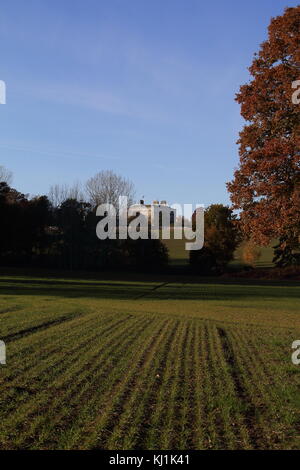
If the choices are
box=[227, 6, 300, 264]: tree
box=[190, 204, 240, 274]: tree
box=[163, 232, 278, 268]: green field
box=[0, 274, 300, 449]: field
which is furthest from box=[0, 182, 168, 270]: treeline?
box=[0, 274, 300, 449]: field

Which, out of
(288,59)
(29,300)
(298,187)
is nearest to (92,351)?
(298,187)

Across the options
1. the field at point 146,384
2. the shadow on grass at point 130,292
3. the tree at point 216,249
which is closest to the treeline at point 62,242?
the tree at point 216,249

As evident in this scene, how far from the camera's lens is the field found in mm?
7145

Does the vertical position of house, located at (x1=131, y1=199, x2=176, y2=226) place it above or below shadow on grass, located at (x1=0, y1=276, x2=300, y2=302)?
above

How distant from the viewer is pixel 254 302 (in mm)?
31812

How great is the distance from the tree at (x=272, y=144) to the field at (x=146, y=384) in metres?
4.82

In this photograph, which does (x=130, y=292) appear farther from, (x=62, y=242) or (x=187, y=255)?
(x=187, y=255)

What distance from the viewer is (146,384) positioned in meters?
10.0

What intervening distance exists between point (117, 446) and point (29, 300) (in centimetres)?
2170

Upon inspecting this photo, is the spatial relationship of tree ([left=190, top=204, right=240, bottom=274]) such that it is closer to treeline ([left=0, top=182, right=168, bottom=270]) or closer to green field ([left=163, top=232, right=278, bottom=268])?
treeline ([left=0, top=182, right=168, bottom=270])

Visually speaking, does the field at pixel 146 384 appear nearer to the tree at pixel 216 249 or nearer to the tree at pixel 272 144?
the tree at pixel 272 144

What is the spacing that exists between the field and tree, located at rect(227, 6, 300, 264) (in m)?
4.82

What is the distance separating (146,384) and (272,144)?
14.4 metres
